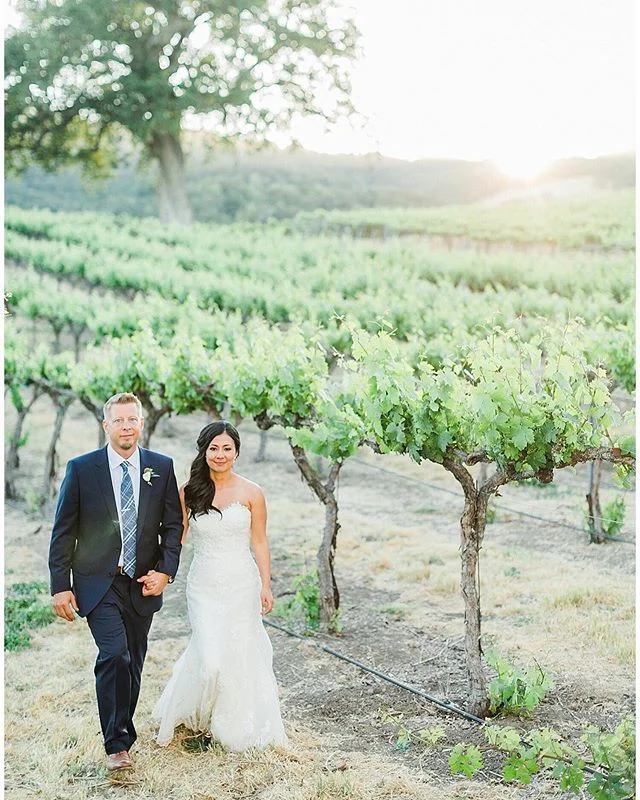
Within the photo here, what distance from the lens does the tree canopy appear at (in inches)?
1296

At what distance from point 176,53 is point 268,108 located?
142 inches

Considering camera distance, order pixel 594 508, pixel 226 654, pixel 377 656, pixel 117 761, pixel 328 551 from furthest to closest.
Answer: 1. pixel 594 508
2. pixel 328 551
3. pixel 377 656
4. pixel 226 654
5. pixel 117 761

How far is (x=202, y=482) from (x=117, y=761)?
1481 millimetres

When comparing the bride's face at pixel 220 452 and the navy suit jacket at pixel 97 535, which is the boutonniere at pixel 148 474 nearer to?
the navy suit jacket at pixel 97 535

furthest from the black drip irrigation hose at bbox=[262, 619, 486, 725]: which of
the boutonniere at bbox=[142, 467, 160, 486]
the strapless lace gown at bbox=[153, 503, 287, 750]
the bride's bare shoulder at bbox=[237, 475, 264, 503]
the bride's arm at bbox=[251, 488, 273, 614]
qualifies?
the boutonniere at bbox=[142, 467, 160, 486]

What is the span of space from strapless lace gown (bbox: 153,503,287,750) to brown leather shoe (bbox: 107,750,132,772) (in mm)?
425

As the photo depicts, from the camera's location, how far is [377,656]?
7266mm

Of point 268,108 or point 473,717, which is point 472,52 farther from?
point 473,717

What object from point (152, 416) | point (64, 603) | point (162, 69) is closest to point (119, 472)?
point (64, 603)

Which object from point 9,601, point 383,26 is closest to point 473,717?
point 9,601

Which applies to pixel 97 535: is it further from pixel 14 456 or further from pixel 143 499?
pixel 14 456

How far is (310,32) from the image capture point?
3447 centimetres

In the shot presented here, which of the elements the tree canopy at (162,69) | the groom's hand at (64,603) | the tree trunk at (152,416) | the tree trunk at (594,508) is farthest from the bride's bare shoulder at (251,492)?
the tree canopy at (162,69)

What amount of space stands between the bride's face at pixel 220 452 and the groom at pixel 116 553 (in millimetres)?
242
